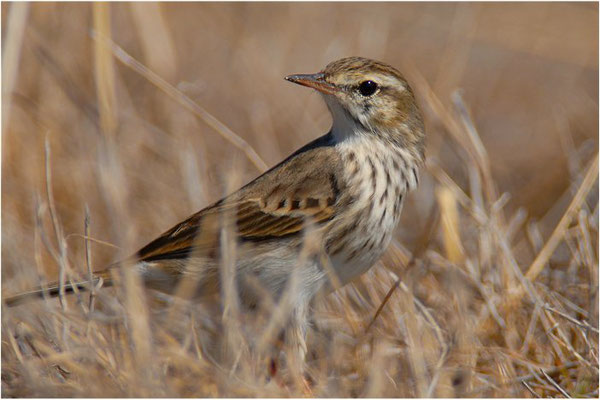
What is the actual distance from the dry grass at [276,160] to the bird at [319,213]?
18 centimetres

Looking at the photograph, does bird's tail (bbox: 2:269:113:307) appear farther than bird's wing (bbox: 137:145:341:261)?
No

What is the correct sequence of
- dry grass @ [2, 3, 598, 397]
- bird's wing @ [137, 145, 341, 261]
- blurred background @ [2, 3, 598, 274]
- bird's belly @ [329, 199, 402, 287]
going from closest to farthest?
dry grass @ [2, 3, 598, 397], bird's belly @ [329, 199, 402, 287], bird's wing @ [137, 145, 341, 261], blurred background @ [2, 3, 598, 274]

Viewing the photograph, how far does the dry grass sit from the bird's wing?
19 cm

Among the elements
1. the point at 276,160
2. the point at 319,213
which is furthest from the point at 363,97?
the point at 276,160

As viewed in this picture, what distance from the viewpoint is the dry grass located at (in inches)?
129

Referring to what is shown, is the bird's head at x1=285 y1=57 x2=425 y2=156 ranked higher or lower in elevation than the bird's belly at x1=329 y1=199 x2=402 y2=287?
higher

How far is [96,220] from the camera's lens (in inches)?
214

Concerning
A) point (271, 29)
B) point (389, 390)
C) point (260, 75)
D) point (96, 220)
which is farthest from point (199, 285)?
point (271, 29)

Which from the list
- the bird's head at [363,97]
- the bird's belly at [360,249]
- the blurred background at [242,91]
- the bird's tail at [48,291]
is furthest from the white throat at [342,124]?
the bird's tail at [48,291]

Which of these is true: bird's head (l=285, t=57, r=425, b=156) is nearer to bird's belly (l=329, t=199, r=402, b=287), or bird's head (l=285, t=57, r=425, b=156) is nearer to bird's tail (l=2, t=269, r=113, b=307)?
bird's belly (l=329, t=199, r=402, b=287)

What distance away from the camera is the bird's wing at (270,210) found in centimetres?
394

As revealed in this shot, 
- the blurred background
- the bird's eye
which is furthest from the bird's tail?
the bird's eye

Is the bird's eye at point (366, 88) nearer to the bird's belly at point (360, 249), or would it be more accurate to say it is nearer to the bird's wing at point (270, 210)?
the bird's wing at point (270, 210)

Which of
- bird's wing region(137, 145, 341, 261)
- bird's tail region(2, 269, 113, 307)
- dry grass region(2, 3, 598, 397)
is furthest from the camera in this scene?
bird's wing region(137, 145, 341, 261)
